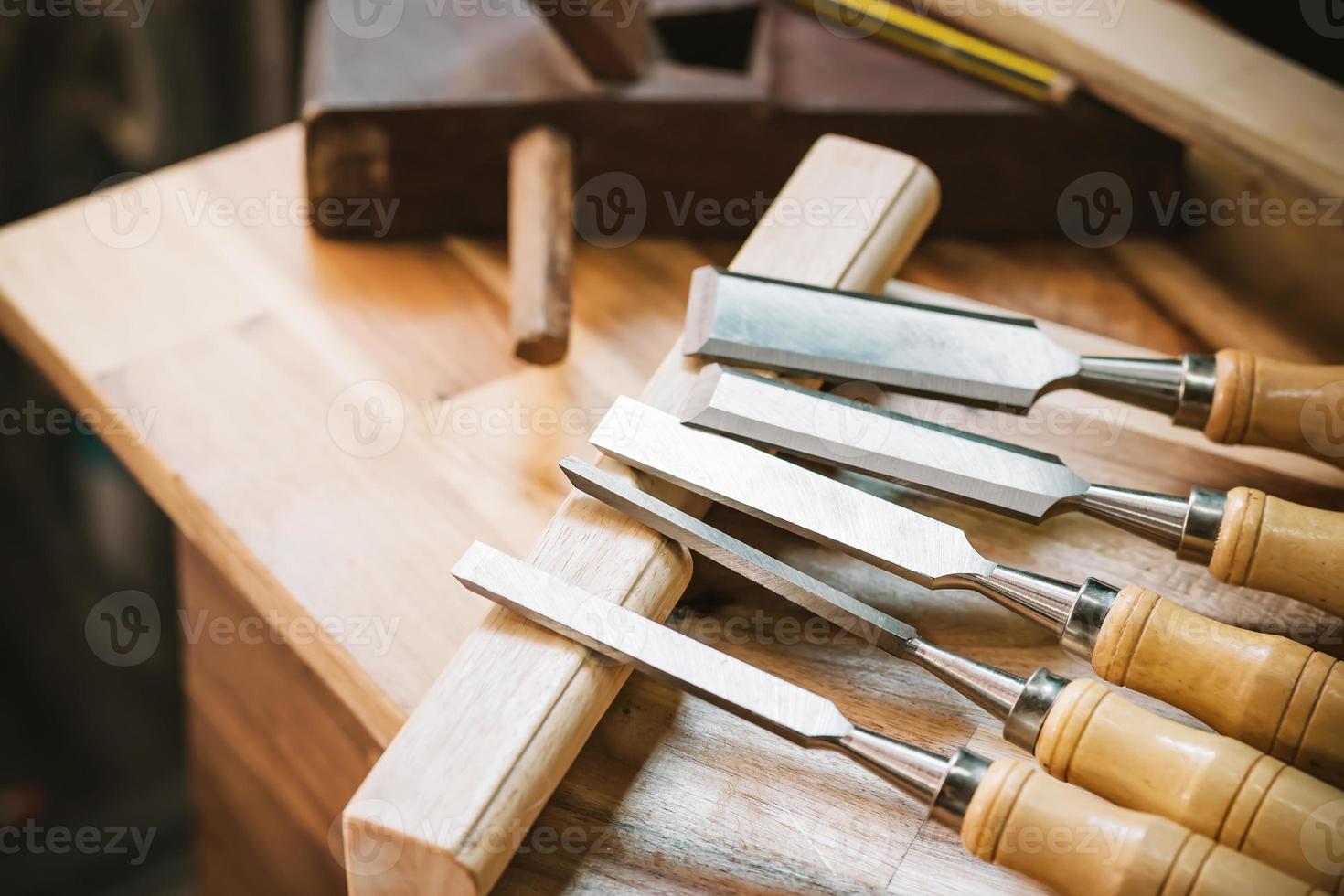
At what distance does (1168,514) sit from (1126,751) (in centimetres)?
15

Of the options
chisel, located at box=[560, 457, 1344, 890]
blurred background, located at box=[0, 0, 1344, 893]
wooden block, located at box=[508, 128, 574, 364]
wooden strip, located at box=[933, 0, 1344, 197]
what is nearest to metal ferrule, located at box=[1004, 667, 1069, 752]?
chisel, located at box=[560, 457, 1344, 890]

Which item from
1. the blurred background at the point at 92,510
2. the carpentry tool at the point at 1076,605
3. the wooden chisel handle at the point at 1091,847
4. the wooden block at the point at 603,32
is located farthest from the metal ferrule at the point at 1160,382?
the blurred background at the point at 92,510

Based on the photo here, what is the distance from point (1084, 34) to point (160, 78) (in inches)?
42.4

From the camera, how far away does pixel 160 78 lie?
1404 mm

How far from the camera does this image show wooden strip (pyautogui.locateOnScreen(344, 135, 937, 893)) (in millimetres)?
500

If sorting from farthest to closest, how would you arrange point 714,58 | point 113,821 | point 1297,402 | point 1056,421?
point 113,821
point 714,58
point 1056,421
point 1297,402

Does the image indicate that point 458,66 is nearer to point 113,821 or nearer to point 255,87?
point 255,87

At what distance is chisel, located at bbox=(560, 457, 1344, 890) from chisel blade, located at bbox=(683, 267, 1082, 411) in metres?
0.14

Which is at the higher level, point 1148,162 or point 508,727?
point 1148,162

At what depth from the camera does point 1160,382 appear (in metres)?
0.67

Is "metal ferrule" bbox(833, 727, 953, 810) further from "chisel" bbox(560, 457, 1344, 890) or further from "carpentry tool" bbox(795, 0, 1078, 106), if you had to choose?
"carpentry tool" bbox(795, 0, 1078, 106)

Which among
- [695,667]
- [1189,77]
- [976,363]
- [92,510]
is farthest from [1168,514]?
[92,510]

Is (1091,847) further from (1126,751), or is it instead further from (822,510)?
(822,510)

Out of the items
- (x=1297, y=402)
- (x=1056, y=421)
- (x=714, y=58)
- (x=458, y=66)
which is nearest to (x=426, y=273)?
(x=458, y=66)
